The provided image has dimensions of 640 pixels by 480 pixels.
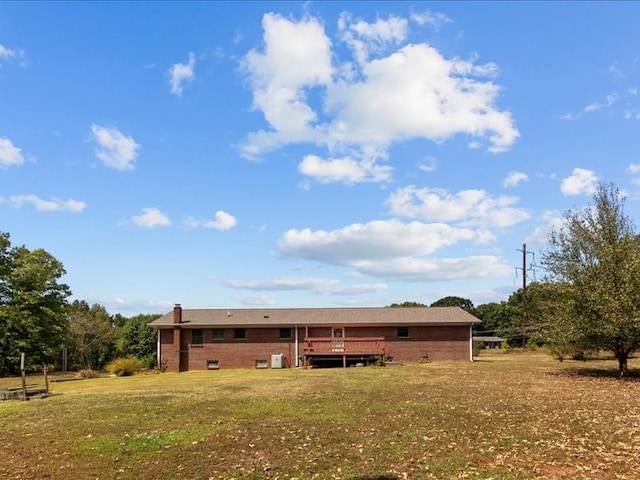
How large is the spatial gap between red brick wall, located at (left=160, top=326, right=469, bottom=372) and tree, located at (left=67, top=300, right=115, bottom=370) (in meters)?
19.7

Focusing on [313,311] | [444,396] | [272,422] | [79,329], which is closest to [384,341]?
[313,311]

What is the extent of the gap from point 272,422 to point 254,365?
940 inches

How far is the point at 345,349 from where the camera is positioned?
33.5 meters

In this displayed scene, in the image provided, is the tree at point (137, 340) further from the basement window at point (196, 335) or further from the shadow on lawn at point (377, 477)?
the shadow on lawn at point (377, 477)

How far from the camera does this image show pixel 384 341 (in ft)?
115

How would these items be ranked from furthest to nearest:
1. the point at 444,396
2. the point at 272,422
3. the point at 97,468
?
the point at 444,396
the point at 272,422
the point at 97,468

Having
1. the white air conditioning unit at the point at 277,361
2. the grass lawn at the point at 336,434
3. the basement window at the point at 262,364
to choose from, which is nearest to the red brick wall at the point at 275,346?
the basement window at the point at 262,364

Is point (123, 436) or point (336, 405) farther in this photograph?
point (336, 405)

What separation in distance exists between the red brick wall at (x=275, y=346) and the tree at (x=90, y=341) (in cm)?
1967

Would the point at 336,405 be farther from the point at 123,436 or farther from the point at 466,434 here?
the point at 123,436

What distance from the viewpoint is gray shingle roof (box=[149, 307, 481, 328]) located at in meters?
35.5

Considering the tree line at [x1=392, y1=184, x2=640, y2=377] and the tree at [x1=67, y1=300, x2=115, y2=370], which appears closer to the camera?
the tree line at [x1=392, y1=184, x2=640, y2=377]

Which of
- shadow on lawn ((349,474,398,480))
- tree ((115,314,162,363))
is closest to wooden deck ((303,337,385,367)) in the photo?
tree ((115,314,162,363))

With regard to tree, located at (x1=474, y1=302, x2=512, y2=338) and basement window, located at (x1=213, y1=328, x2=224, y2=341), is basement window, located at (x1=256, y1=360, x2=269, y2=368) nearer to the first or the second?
basement window, located at (x1=213, y1=328, x2=224, y2=341)
